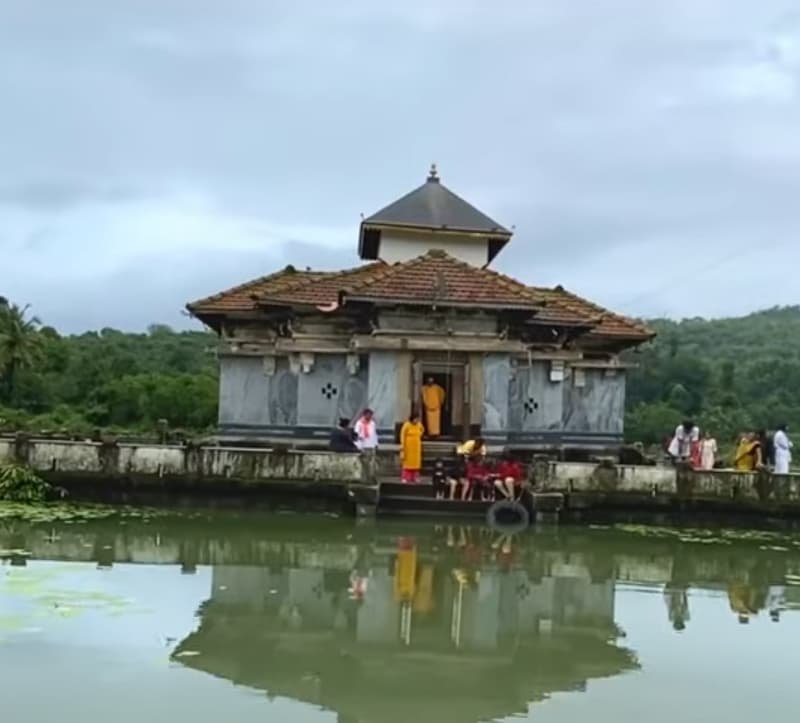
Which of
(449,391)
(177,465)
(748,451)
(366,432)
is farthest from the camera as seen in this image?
(449,391)

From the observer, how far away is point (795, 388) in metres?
59.0

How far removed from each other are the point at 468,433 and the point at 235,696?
11.2 meters

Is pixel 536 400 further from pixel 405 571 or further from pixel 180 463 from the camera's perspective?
pixel 405 571

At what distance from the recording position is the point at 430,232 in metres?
21.7

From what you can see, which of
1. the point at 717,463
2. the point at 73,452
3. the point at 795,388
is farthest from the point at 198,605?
the point at 795,388

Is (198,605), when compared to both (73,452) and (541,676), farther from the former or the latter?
(73,452)

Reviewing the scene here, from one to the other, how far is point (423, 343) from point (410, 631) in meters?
9.22

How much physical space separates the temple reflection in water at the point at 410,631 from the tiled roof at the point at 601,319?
8925mm

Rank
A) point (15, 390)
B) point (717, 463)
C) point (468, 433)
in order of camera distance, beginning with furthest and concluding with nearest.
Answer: point (15, 390), point (717, 463), point (468, 433)

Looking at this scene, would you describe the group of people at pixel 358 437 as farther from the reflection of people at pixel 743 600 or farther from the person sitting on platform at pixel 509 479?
the reflection of people at pixel 743 600

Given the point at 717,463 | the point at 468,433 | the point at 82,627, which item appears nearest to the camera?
the point at 82,627

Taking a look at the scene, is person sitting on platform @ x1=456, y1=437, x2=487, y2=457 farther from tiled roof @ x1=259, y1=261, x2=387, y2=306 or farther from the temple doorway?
tiled roof @ x1=259, y1=261, x2=387, y2=306

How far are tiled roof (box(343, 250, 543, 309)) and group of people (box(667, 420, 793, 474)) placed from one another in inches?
137

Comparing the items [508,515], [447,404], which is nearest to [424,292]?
[447,404]
